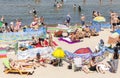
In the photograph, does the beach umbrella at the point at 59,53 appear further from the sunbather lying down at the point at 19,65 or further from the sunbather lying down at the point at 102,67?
the sunbather lying down at the point at 102,67

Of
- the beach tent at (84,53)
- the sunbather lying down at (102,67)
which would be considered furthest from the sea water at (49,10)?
the sunbather lying down at (102,67)

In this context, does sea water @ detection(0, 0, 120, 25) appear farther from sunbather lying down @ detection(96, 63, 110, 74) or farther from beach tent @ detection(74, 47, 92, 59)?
sunbather lying down @ detection(96, 63, 110, 74)

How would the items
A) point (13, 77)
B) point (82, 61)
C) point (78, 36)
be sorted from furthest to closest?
point (78, 36), point (82, 61), point (13, 77)

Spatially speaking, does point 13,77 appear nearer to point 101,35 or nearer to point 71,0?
point 101,35

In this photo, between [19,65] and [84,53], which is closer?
[19,65]

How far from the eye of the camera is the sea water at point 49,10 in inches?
1451

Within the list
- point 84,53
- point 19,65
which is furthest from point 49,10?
point 19,65

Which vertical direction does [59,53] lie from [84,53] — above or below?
above

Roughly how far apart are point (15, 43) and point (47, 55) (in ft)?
8.44

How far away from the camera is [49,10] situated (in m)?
43.1

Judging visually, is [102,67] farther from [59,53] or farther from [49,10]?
[49,10]

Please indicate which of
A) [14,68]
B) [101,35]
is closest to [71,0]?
[101,35]

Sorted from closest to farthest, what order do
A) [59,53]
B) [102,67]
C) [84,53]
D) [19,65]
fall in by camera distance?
[19,65], [59,53], [102,67], [84,53]

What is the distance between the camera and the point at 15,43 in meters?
19.9
